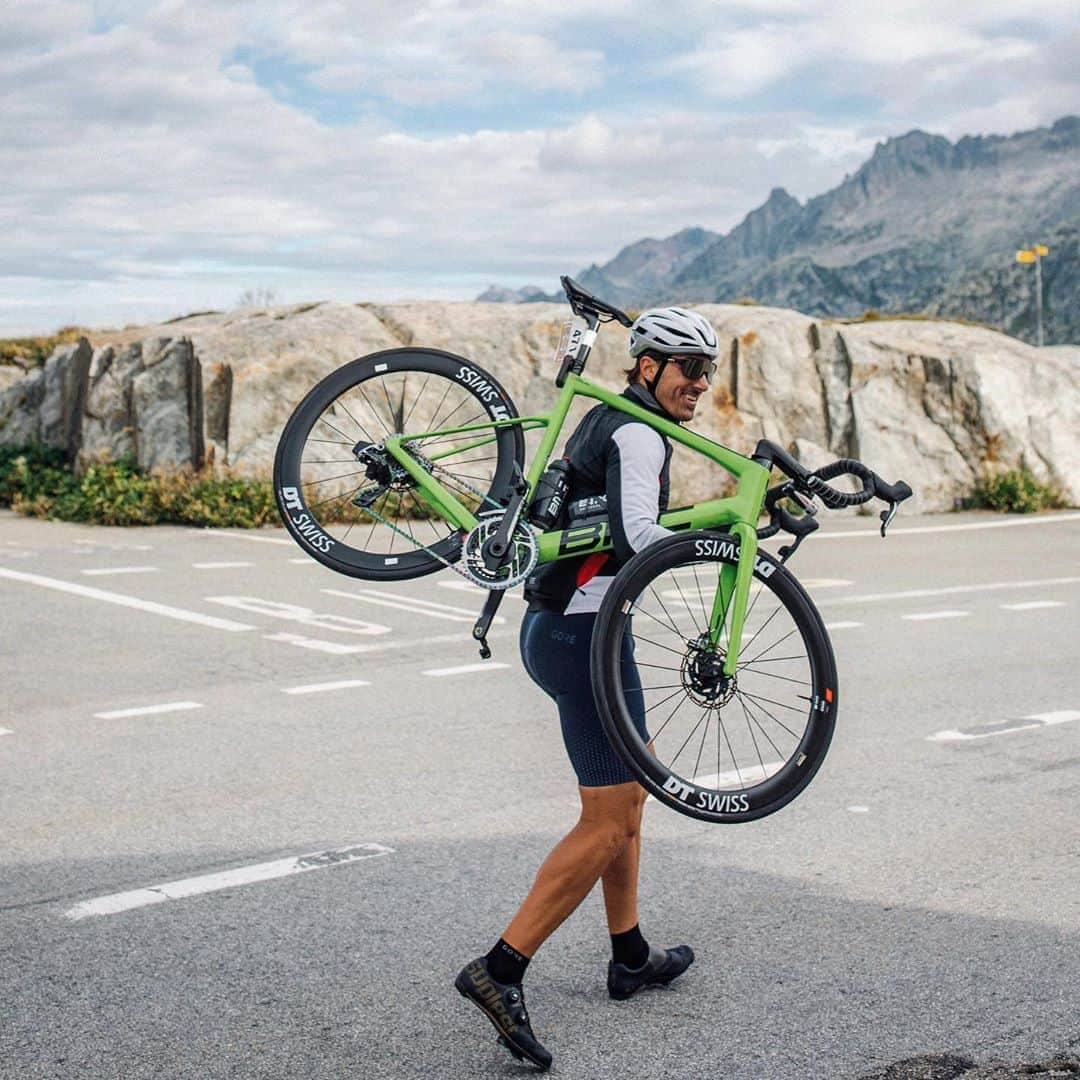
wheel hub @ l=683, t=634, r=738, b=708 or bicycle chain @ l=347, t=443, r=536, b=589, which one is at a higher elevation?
bicycle chain @ l=347, t=443, r=536, b=589

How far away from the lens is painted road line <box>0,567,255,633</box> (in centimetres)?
1203

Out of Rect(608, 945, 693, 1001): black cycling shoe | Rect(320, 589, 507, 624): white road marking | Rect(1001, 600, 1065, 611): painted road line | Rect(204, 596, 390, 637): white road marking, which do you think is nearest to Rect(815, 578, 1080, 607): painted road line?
Rect(1001, 600, 1065, 611): painted road line

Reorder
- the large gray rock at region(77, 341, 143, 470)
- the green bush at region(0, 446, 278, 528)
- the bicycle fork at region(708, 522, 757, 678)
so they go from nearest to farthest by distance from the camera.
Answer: the bicycle fork at region(708, 522, 757, 678)
the green bush at region(0, 446, 278, 528)
the large gray rock at region(77, 341, 143, 470)

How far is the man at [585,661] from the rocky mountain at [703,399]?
53.7ft

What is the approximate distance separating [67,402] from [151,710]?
1461 cm

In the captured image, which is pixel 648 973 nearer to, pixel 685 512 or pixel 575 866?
pixel 575 866

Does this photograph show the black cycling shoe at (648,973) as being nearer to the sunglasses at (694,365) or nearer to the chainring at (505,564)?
the chainring at (505,564)

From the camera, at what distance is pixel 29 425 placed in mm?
22812

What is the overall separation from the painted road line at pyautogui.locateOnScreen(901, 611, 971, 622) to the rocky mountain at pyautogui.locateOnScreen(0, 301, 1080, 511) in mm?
8061

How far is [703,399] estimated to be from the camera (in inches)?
875

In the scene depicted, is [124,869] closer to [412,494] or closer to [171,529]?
[412,494]

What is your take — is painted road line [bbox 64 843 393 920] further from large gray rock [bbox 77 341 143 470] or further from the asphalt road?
large gray rock [bbox 77 341 143 470]

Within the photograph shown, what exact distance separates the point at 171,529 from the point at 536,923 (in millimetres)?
15376

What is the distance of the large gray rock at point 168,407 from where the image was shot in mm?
20688
